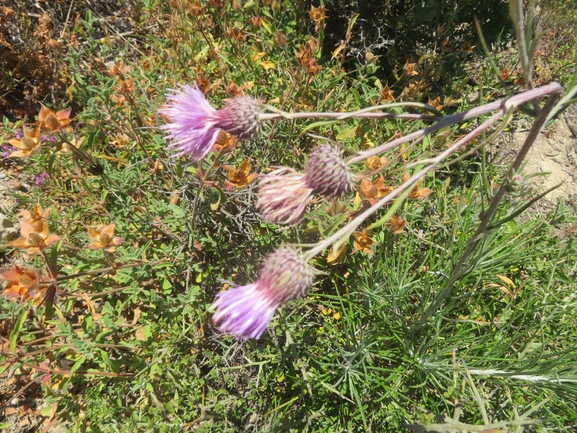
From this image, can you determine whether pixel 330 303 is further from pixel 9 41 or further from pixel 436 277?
pixel 9 41

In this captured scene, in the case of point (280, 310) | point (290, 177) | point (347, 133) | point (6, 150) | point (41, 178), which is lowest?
point (280, 310)

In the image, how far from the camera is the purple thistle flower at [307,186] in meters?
1.04

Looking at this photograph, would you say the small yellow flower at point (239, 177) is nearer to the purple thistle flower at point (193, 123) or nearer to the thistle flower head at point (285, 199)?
the purple thistle flower at point (193, 123)

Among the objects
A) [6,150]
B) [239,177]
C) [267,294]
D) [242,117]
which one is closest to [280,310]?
[239,177]

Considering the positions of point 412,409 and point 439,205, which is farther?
point 439,205

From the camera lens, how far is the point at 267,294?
3.44ft

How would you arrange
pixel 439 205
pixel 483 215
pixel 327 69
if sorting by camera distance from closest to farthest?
pixel 483 215, pixel 439 205, pixel 327 69

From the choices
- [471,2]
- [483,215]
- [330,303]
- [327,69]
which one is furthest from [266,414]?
[471,2]

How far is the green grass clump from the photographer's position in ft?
5.88

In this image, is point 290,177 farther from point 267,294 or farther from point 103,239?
point 103,239

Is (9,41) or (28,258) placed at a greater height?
(9,41)

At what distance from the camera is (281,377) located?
202cm

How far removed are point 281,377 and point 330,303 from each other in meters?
0.51

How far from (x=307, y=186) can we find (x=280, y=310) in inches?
40.6
